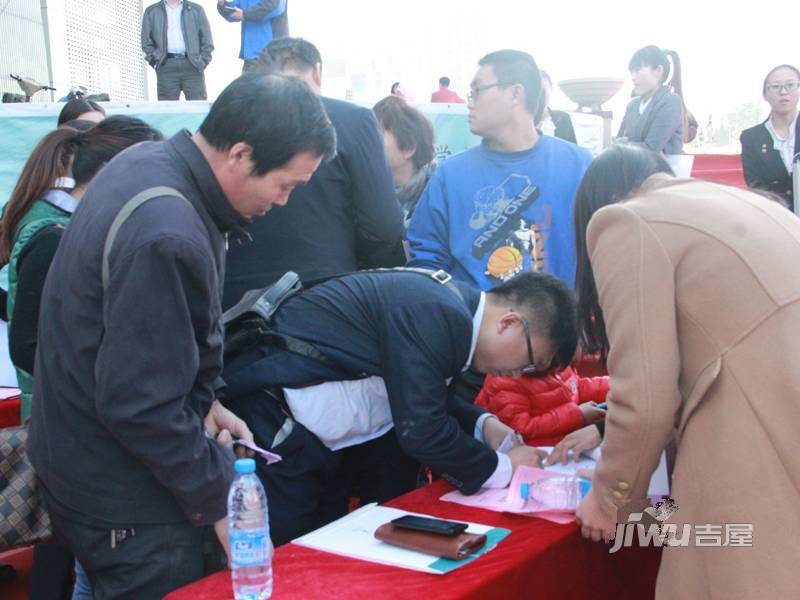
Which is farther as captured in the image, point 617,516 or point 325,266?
point 325,266

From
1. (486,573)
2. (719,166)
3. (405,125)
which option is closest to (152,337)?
(486,573)

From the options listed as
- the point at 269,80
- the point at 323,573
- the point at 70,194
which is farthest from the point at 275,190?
the point at 70,194

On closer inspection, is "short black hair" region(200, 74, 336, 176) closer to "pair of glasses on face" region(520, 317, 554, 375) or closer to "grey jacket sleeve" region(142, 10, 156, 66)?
"pair of glasses on face" region(520, 317, 554, 375)

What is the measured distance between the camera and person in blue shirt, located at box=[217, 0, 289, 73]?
5223 millimetres

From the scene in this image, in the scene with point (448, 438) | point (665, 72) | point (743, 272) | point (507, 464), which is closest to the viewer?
point (743, 272)

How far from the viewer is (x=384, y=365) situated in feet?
5.93

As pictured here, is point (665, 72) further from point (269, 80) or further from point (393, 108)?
point (269, 80)

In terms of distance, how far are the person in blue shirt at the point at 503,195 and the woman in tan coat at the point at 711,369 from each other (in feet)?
4.04

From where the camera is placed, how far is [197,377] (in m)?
1.43

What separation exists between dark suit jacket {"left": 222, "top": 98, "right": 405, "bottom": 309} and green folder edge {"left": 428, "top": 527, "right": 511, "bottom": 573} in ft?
3.06

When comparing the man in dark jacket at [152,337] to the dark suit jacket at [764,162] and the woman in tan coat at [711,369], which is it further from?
the dark suit jacket at [764,162]

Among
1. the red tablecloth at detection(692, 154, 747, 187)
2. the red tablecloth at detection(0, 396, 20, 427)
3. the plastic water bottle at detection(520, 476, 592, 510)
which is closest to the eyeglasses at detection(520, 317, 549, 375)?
the plastic water bottle at detection(520, 476, 592, 510)

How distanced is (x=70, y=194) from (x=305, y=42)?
876mm

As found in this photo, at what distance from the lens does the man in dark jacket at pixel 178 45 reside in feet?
21.0
